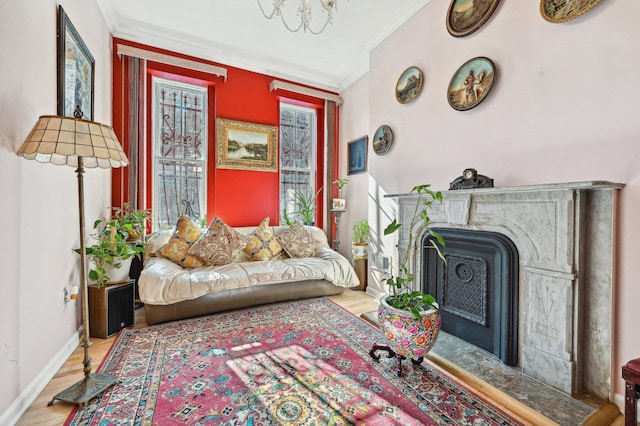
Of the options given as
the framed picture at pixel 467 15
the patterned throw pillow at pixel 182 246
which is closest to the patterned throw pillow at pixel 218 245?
the patterned throw pillow at pixel 182 246

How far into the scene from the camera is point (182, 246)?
10.2ft

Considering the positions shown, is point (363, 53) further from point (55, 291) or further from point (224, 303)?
point (55, 291)

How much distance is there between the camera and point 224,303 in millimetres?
2811

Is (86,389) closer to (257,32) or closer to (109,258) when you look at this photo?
(109,258)

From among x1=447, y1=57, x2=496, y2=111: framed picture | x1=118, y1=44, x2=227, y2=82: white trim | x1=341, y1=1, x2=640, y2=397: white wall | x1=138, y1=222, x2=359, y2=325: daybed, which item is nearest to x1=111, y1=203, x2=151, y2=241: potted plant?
x1=138, y1=222, x2=359, y2=325: daybed

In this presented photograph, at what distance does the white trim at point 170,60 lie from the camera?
10.6 ft

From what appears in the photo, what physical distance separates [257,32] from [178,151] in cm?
183

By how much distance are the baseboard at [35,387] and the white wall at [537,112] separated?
10.4 feet

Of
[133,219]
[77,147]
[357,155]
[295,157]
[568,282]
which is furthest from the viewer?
[295,157]

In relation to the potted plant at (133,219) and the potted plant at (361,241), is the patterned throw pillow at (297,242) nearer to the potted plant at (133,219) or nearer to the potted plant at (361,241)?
the potted plant at (361,241)

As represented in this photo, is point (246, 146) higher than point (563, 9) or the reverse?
the reverse

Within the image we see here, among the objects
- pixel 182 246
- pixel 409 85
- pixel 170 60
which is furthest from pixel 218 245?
pixel 409 85

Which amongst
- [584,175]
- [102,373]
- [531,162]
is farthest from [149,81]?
[584,175]

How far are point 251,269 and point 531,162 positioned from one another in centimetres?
266
